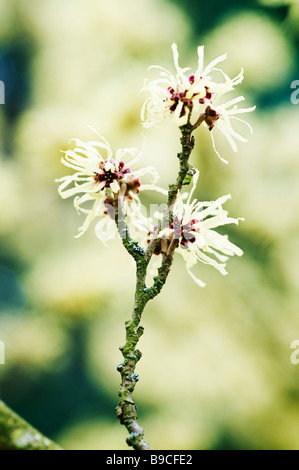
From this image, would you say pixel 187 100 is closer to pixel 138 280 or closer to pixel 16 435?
pixel 138 280

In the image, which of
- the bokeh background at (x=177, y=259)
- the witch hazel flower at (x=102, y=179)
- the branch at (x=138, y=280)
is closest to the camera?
the branch at (x=138, y=280)

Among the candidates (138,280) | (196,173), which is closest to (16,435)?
(138,280)

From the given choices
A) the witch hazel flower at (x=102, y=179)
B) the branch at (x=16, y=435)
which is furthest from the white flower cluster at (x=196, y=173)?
the branch at (x=16, y=435)

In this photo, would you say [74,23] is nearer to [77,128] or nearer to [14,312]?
[77,128]

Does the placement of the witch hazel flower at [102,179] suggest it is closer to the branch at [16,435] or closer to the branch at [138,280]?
the branch at [138,280]

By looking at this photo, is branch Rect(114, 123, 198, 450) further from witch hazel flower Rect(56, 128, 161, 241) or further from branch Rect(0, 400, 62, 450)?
branch Rect(0, 400, 62, 450)

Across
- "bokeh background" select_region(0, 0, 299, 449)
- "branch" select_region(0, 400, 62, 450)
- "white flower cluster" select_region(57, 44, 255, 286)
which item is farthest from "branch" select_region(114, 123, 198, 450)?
"bokeh background" select_region(0, 0, 299, 449)
